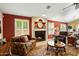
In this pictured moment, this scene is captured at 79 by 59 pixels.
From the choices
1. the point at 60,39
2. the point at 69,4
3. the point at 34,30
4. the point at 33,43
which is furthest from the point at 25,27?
the point at 69,4

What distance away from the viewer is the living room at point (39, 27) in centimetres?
292

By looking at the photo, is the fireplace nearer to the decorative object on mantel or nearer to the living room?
the living room

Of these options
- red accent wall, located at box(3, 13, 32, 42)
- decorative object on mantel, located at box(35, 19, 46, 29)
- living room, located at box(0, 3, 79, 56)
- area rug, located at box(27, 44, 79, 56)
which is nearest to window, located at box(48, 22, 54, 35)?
living room, located at box(0, 3, 79, 56)

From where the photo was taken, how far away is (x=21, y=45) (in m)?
2.94

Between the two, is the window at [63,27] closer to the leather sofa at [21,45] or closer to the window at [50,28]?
the window at [50,28]

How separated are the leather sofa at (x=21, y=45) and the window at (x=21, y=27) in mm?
96

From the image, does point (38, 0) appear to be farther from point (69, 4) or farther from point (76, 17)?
point (76, 17)

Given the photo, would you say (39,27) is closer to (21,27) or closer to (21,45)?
(21,27)

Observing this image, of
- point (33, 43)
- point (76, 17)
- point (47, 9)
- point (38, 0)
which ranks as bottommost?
point (33, 43)

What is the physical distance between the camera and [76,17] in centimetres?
295

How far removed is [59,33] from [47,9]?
0.64m

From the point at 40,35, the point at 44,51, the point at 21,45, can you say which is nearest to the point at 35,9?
the point at 40,35

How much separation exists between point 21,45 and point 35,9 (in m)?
0.91

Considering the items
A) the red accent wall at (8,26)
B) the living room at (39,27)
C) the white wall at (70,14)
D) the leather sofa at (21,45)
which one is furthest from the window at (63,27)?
the red accent wall at (8,26)
